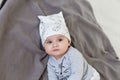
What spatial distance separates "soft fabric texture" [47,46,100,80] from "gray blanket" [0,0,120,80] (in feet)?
0.13

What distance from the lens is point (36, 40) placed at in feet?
4.21

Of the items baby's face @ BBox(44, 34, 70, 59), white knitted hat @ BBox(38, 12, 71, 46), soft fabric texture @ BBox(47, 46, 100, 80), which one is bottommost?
soft fabric texture @ BBox(47, 46, 100, 80)

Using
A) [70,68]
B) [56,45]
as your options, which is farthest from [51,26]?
[70,68]

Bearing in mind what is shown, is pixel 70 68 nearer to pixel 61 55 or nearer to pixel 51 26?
pixel 61 55

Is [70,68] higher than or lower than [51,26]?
lower

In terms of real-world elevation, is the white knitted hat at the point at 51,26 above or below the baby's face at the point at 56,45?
above

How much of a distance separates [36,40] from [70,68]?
0.20m

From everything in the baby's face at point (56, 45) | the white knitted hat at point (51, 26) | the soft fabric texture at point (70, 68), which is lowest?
the soft fabric texture at point (70, 68)

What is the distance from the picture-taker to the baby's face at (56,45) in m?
1.19

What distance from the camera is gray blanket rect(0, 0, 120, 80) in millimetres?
1224

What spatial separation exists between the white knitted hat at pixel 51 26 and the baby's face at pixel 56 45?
0.06ft

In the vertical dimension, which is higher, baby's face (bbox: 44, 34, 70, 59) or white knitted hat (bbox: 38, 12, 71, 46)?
white knitted hat (bbox: 38, 12, 71, 46)

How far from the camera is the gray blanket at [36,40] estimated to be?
1.22 metres

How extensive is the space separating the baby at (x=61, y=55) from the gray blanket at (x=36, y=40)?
0.05 metres
